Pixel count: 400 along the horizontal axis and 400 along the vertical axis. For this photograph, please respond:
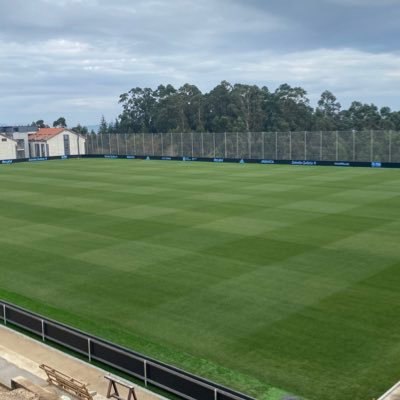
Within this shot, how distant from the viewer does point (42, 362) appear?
13328mm

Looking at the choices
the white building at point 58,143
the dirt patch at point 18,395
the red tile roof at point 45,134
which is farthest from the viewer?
the red tile roof at point 45,134

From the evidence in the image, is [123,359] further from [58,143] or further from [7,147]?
[58,143]

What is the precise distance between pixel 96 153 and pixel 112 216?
64.2m

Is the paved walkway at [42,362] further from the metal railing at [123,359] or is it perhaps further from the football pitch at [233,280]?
the football pitch at [233,280]

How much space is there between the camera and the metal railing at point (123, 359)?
10.9 meters

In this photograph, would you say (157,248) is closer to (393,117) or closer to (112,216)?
(112,216)

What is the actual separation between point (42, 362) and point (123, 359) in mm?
2220

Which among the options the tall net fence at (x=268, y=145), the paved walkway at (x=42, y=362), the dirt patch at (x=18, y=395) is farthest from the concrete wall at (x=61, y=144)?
the dirt patch at (x=18, y=395)

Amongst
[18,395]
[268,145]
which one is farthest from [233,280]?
[268,145]

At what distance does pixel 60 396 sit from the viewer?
11312 mm

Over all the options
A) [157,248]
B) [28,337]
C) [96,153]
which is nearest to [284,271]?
[157,248]

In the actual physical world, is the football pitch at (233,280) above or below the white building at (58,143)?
below

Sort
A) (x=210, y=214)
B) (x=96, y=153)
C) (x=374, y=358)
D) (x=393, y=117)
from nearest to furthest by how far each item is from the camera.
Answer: (x=374, y=358) < (x=210, y=214) < (x=96, y=153) < (x=393, y=117)

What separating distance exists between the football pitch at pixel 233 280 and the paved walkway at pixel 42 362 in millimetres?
1564
